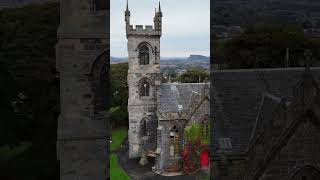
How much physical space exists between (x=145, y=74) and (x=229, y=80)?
15.4 ft

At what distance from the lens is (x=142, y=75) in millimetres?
10422

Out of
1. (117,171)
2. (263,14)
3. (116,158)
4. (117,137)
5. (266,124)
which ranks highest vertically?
(263,14)

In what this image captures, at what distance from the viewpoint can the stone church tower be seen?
8.92 m

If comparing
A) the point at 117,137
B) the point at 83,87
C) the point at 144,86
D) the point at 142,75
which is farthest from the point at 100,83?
the point at 144,86

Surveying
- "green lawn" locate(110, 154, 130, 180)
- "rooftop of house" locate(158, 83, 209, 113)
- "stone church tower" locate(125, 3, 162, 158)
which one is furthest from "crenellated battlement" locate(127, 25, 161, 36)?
"rooftop of house" locate(158, 83, 209, 113)

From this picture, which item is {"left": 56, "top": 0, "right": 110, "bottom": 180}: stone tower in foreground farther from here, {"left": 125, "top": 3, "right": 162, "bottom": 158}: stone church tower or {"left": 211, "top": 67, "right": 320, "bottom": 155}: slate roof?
{"left": 125, "top": 3, "right": 162, "bottom": 158}: stone church tower

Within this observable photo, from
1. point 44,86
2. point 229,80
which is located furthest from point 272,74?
point 44,86

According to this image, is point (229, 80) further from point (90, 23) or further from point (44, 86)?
point (44, 86)

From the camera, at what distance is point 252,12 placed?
597 centimetres

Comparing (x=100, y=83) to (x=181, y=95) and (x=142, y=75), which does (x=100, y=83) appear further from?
(x=181, y=95)

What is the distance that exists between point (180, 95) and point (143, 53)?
535 cm

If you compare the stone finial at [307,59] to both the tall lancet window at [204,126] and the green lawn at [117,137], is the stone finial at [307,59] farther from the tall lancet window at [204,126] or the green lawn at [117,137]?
the tall lancet window at [204,126]

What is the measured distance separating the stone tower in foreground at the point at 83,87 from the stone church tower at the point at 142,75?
215 centimetres

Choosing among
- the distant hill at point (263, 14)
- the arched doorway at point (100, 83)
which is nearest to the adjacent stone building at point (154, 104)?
the arched doorway at point (100, 83)
